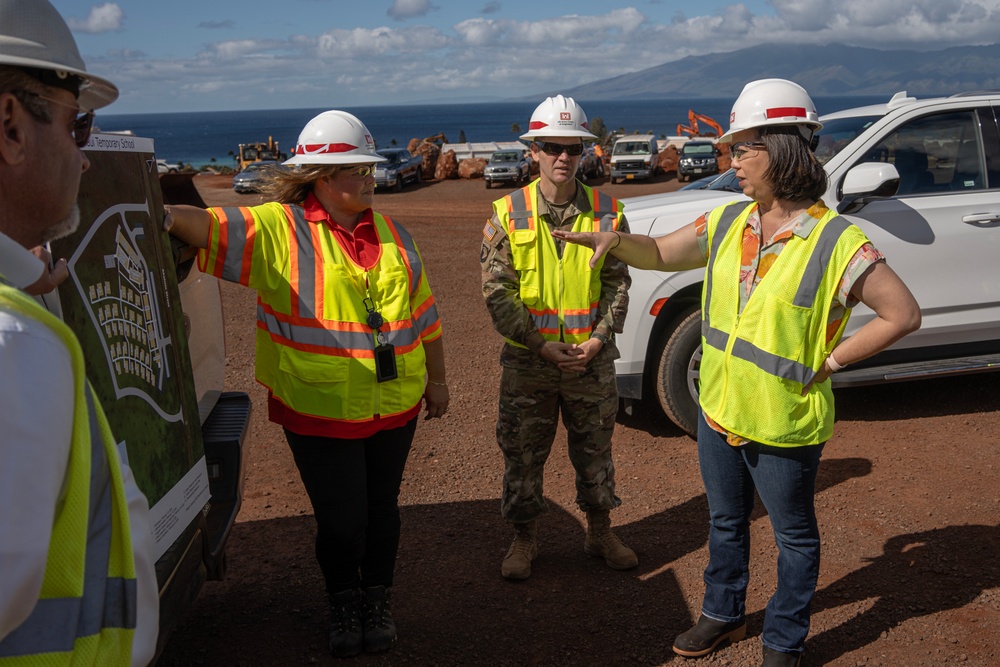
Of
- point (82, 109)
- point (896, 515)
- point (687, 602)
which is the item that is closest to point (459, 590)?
point (687, 602)

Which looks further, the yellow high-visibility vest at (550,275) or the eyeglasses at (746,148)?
the yellow high-visibility vest at (550,275)

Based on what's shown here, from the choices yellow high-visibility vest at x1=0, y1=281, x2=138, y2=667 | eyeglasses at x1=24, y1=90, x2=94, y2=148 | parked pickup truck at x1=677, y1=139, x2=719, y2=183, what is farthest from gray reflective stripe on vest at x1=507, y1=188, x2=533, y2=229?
parked pickup truck at x1=677, y1=139, x2=719, y2=183

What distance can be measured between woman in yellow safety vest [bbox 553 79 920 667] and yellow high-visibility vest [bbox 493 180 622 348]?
2.32 feet

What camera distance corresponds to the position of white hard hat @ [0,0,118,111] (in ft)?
4.27

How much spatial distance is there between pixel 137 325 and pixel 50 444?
1319 millimetres

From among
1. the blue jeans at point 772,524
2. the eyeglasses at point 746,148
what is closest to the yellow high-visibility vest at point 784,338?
the blue jeans at point 772,524

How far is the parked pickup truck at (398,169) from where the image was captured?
2852cm

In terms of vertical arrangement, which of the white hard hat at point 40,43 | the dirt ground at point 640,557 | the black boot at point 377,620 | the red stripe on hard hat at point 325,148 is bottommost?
the dirt ground at point 640,557

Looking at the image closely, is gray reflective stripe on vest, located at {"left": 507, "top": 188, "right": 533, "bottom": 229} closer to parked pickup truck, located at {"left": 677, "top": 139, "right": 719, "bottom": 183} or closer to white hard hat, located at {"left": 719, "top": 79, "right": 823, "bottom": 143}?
white hard hat, located at {"left": 719, "top": 79, "right": 823, "bottom": 143}

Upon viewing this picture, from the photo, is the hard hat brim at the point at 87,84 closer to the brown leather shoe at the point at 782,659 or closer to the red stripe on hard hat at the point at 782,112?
the red stripe on hard hat at the point at 782,112

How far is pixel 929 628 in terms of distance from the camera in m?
3.54

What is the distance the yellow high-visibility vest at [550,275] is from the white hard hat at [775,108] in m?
0.97

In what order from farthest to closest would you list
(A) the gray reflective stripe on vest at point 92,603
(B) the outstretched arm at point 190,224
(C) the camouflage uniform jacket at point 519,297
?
(C) the camouflage uniform jacket at point 519,297
(B) the outstretched arm at point 190,224
(A) the gray reflective stripe on vest at point 92,603

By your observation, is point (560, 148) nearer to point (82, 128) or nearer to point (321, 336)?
point (321, 336)
